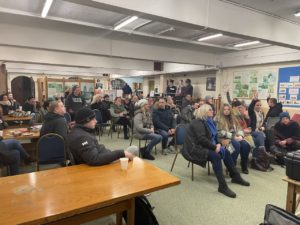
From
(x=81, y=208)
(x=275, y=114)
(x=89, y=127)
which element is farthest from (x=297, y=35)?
(x=81, y=208)

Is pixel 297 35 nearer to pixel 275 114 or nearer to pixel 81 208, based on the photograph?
pixel 275 114

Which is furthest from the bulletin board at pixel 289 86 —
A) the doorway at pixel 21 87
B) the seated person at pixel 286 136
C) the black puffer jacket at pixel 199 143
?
the doorway at pixel 21 87

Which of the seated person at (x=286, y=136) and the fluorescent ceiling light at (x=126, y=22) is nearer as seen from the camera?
the seated person at (x=286, y=136)

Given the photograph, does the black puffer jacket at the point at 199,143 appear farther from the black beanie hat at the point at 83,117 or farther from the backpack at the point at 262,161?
the black beanie hat at the point at 83,117

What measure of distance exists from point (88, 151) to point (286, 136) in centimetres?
377

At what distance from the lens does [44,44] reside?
5230 mm

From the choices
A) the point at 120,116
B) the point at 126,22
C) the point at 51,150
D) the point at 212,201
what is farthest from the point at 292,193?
the point at 120,116

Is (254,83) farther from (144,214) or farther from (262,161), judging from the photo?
(144,214)

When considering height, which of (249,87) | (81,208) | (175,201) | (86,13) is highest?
(86,13)

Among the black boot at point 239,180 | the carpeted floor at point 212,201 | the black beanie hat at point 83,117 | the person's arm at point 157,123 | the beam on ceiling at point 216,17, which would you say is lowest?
the carpeted floor at point 212,201

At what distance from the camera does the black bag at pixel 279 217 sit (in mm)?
1423

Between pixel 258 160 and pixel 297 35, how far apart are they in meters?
2.92

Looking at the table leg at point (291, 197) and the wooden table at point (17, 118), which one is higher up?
the wooden table at point (17, 118)

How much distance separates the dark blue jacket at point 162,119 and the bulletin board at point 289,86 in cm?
372
